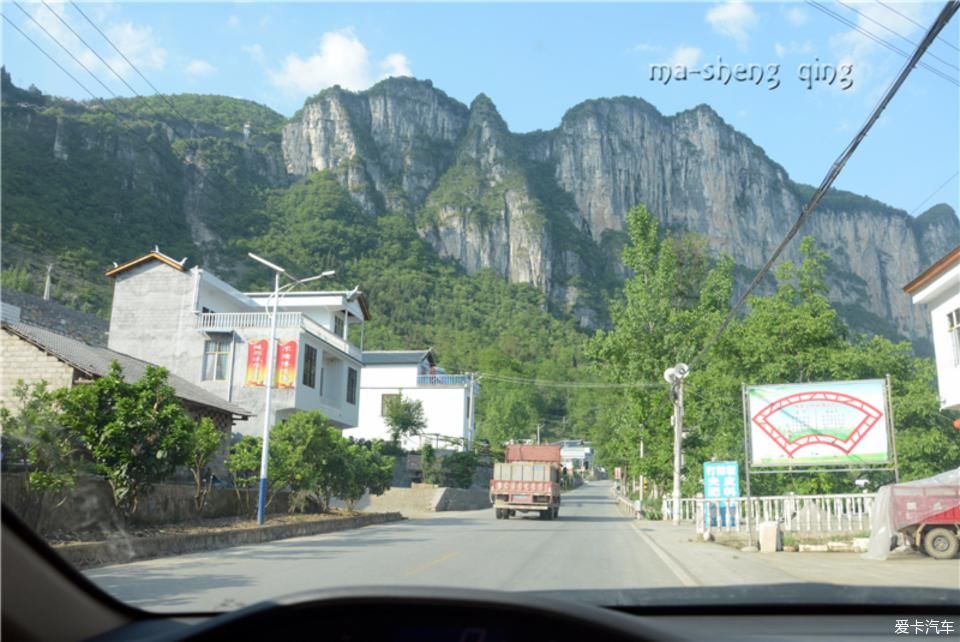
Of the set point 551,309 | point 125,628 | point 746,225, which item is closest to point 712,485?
point 125,628

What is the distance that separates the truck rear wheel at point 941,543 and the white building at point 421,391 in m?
44.0

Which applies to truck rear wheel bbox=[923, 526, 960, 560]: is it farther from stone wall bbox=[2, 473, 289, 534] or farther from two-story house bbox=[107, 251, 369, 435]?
two-story house bbox=[107, 251, 369, 435]

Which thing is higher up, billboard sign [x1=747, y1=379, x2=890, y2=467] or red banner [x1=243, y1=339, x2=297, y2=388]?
red banner [x1=243, y1=339, x2=297, y2=388]

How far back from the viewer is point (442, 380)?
6103cm

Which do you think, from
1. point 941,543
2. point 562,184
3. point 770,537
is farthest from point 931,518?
point 562,184

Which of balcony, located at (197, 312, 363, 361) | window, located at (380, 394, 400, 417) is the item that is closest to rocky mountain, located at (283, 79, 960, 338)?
window, located at (380, 394, 400, 417)

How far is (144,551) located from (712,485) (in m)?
13.8

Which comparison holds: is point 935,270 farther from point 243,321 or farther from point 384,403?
point 384,403

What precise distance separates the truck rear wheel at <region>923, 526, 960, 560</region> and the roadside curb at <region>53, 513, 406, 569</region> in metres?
12.6

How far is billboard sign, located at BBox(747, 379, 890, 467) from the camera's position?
17000 millimetres

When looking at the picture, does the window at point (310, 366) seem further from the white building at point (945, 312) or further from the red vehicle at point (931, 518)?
the red vehicle at point (931, 518)

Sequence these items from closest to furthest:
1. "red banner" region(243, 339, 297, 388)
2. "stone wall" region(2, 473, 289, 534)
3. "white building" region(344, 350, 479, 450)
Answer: "stone wall" region(2, 473, 289, 534), "red banner" region(243, 339, 297, 388), "white building" region(344, 350, 479, 450)

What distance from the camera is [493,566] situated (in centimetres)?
1066

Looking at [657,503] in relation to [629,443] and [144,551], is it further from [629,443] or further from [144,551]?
[144,551]
